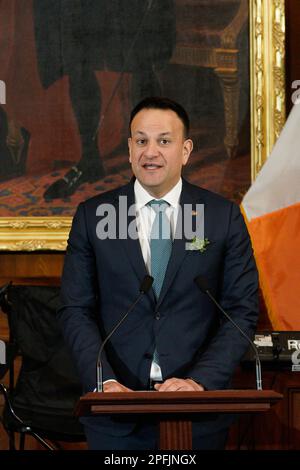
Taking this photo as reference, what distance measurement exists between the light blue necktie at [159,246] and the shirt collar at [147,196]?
5 centimetres

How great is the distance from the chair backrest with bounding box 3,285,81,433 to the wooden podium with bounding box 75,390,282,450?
2130mm

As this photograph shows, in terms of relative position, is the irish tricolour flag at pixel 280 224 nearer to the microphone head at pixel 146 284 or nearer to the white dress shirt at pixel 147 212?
the white dress shirt at pixel 147 212

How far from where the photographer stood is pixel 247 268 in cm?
359

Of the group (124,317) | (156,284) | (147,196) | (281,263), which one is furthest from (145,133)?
(281,263)

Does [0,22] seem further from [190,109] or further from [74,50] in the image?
[190,109]

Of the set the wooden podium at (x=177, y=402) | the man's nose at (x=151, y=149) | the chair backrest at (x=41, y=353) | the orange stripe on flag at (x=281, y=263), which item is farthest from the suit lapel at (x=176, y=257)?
the chair backrest at (x=41, y=353)

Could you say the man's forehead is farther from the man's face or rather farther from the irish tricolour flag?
the irish tricolour flag

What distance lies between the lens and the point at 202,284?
130 inches

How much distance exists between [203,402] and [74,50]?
3.29 m

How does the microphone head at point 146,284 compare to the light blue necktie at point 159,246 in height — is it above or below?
below

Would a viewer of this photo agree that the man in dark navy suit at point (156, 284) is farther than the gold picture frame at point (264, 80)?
No

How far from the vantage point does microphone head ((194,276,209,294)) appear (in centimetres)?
330

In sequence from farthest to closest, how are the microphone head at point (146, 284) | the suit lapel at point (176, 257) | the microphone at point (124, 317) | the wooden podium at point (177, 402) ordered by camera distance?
the suit lapel at point (176, 257), the microphone head at point (146, 284), the microphone at point (124, 317), the wooden podium at point (177, 402)

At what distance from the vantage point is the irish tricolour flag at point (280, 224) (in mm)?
4906
